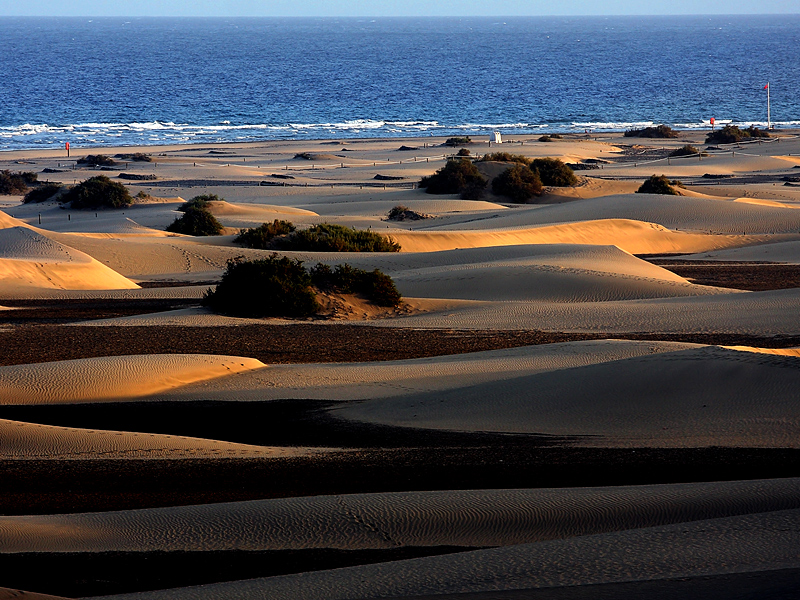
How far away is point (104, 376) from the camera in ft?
32.9

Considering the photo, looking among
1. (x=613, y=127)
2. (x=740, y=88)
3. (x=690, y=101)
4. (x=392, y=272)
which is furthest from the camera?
(x=740, y=88)

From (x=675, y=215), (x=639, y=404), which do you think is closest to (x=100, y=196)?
(x=675, y=215)

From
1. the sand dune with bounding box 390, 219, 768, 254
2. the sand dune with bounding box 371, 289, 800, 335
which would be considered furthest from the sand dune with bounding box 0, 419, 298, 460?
the sand dune with bounding box 390, 219, 768, 254

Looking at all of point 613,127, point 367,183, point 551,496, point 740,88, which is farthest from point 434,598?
point 740,88

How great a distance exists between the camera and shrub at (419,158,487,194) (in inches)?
1353

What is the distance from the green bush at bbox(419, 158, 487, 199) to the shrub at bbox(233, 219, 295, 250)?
1269 cm

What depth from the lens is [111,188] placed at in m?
31.7

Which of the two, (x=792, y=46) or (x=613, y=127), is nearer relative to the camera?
(x=613, y=127)

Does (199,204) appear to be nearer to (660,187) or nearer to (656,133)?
(660,187)

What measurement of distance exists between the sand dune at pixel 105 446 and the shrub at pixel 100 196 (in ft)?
79.3

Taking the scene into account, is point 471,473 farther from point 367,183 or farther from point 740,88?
point 740,88

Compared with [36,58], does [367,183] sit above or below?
below

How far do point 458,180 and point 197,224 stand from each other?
1162 cm

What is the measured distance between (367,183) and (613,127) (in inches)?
1534
